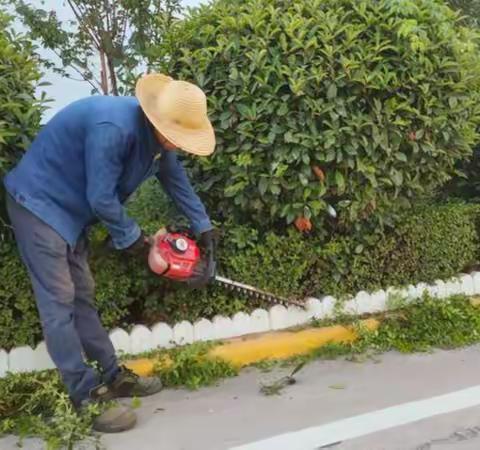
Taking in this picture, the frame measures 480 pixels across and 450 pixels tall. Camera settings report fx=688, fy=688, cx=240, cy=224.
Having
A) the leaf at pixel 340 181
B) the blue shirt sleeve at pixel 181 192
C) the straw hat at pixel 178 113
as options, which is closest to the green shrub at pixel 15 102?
the straw hat at pixel 178 113

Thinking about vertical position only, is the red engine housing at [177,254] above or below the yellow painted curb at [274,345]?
above

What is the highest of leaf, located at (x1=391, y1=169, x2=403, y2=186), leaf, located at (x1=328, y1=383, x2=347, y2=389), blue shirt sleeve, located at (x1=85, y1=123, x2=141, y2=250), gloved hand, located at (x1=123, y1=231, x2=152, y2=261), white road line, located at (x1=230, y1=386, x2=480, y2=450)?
blue shirt sleeve, located at (x1=85, y1=123, x2=141, y2=250)

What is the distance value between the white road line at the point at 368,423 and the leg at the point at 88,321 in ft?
2.76

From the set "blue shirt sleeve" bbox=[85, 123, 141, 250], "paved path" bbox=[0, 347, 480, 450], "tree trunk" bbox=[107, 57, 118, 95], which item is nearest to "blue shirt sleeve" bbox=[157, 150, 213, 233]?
"blue shirt sleeve" bbox=[85, 123, 141, 250]

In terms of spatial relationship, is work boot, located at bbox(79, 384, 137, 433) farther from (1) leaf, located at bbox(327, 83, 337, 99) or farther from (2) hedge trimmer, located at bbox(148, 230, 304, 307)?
(1) leaf, located at bbox(327, 83, 337, 99)

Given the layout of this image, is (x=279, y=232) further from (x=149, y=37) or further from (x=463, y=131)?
(x=149, y=37)

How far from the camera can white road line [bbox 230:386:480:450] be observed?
311 cm

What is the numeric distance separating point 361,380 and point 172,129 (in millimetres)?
1734

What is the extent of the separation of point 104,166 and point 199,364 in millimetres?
1325

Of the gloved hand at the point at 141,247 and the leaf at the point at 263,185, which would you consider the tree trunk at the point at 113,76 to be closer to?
the leaf at the point at 263,185

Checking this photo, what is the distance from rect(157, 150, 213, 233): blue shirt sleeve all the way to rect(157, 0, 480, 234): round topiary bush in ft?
1.13

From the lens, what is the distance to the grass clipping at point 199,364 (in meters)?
3.13

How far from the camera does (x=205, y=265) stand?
12.1 feet

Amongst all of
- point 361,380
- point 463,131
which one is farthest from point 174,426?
point 463,131
